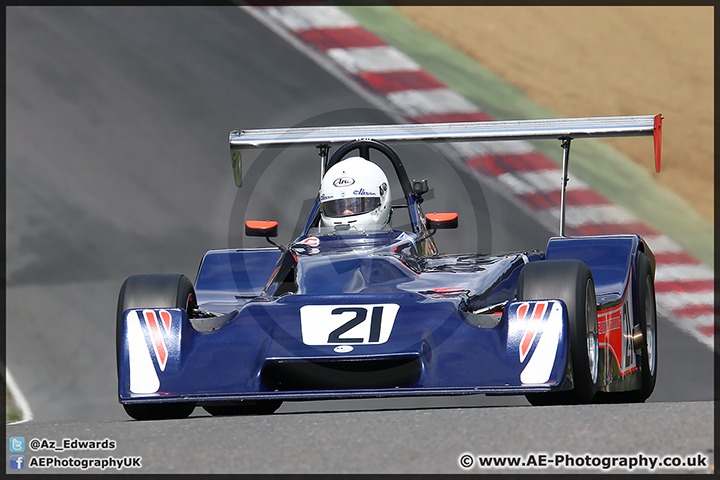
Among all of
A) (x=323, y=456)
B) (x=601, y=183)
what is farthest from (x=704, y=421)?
(x=601, y=183)

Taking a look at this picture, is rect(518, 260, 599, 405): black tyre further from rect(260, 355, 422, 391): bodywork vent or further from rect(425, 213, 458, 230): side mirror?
rect(425, 213, 458, 230): side mirror

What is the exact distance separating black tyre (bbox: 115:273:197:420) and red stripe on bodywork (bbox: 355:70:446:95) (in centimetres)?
1035

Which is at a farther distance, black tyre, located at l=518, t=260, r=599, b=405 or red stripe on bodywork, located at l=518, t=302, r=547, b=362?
black tyre, located at l=518, t=260, r=599, b=405

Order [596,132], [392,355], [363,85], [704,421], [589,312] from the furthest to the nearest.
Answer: [363,85]
[596,132]
[589,312]
[392,355]
[704,421]

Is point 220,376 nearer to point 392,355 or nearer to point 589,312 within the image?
point 392,355

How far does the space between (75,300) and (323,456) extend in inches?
329

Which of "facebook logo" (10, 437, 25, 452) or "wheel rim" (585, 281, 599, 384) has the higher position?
"wheel rim" (585, 281, 599, 384)

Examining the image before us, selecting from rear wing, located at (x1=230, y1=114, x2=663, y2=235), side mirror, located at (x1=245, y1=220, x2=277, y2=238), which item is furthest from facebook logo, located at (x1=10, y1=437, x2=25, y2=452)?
rear wing, located at (x1=230, y1=114, x2=663, y2=235)

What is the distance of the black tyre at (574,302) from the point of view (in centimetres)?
630

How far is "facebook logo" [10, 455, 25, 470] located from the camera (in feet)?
15.9

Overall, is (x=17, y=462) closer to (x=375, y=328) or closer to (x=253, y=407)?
(x=375, y=328)

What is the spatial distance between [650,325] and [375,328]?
10.6 feet

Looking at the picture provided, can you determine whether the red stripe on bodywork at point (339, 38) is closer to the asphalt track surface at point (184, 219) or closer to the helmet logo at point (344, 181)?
the asphalt track surface at point (184, 219)

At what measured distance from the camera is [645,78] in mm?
17797
